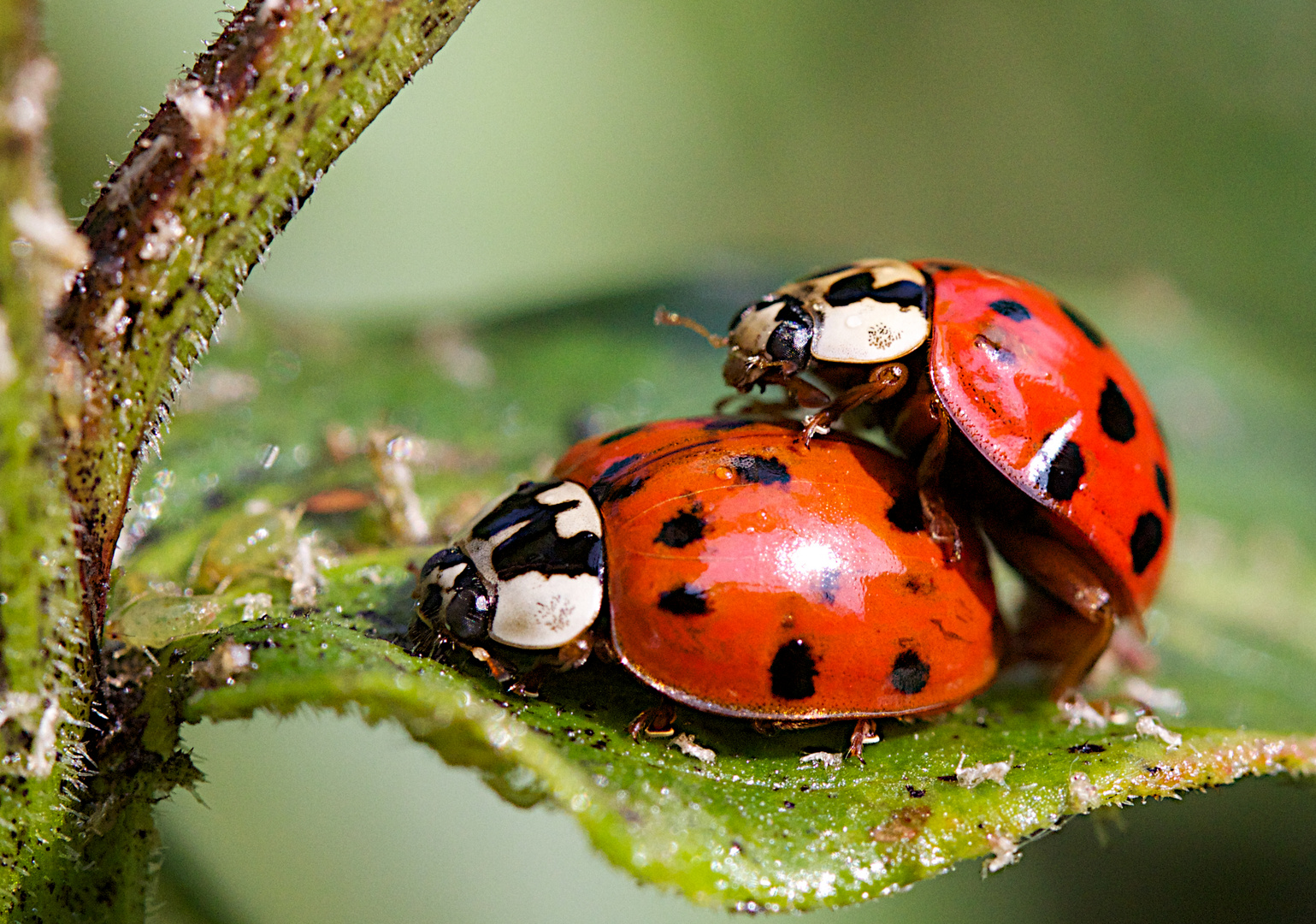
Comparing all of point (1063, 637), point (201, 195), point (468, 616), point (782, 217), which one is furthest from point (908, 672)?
point (782, 217)

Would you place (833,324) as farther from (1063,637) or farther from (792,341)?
(1063,637)

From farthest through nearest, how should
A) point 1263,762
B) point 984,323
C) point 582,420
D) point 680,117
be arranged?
point 680,117 < point 582,420 < point 984,323 < point 1263,762

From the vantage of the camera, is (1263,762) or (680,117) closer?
(1263,762)

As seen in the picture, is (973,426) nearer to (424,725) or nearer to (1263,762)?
(1263,762)

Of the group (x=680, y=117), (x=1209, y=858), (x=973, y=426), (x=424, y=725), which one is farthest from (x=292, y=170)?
(x=680, y=117)

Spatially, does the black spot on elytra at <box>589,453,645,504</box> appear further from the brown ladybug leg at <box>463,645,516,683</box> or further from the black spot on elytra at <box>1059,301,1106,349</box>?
the black spot on elytra at <box>1059,301,1106,349</box>

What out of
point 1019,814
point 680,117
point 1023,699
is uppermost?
point 680,117

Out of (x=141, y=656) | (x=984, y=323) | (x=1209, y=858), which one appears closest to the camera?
(x=141, y=656)

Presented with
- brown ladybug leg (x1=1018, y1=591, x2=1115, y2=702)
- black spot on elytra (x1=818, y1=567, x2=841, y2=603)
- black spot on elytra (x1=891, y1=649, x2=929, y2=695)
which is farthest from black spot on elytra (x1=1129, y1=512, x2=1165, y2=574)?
black spot on elytra (x1=818, y1=567, x2=841, y2=603)
